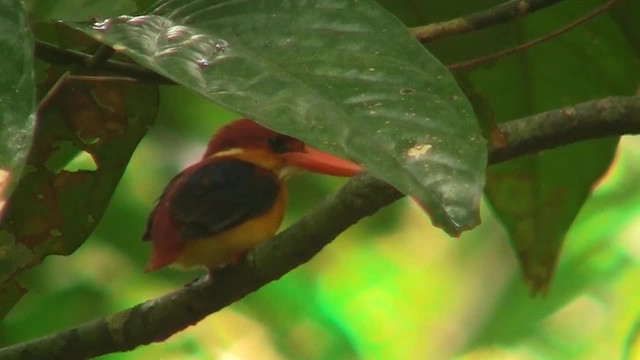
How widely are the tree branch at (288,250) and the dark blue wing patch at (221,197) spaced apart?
0.49ft

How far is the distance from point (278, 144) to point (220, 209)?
192 millimetres

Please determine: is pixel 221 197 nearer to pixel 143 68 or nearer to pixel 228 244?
pixel 228 244

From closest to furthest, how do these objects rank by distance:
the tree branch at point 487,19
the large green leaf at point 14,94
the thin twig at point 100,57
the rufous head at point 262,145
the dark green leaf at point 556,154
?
the large green leaf at point 14,94 < the thin twig at point 100,57 < the tree branch at point 487,19 < the dark green leaf at point 556,154 < the rufous head at point 262,145

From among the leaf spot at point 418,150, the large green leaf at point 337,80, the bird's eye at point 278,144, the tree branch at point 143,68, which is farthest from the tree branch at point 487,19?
the bird's eye at point 278,144

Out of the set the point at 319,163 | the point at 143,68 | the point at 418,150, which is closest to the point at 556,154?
the point at 319,163

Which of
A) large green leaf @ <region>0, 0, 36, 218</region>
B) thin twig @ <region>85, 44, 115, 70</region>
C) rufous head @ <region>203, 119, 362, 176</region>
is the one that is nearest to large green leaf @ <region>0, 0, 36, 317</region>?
large green leaf @ <region>0, 0, 36, 218</region>

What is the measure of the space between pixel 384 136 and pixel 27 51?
0.16m

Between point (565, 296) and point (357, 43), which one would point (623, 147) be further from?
point (357, 43)

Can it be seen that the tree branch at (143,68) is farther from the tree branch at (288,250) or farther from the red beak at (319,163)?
the red beak at (319,163)

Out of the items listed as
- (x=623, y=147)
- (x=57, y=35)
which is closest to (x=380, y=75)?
(x=57, y=35)

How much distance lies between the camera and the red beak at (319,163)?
3.53ft

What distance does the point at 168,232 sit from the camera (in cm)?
108

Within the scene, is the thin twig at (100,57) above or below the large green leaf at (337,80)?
below

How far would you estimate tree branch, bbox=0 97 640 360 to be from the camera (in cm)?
74
